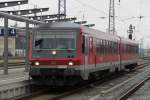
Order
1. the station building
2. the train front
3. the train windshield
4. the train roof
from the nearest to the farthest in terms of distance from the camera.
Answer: the train front → the train windshield → the train roof → the station building

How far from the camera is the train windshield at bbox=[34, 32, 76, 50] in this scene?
18797 millimetres

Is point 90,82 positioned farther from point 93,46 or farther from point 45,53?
point 45,53

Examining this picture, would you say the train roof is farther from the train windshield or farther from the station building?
the station building

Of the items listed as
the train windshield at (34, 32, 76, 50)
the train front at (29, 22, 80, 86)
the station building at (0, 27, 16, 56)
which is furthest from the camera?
the station building at (0, 27, 16, 56)

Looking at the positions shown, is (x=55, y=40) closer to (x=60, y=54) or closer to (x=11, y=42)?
(x=60, y=54)

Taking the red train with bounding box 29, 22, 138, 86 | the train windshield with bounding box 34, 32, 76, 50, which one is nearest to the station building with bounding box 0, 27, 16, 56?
the red train with bounding box 29, 22, 138, 86

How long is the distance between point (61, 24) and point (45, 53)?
58.6 inches

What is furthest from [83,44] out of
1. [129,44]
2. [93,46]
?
[129,44]

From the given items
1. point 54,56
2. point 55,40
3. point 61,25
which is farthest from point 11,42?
point 54,56

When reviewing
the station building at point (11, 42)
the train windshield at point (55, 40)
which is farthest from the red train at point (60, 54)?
Result: the station building at point (11, 42)

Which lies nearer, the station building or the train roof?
the train roof

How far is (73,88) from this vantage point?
20.7 meters

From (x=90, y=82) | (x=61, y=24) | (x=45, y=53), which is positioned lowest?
(x=90, y=82)

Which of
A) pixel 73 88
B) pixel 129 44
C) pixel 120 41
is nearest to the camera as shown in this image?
pixel 73 88
